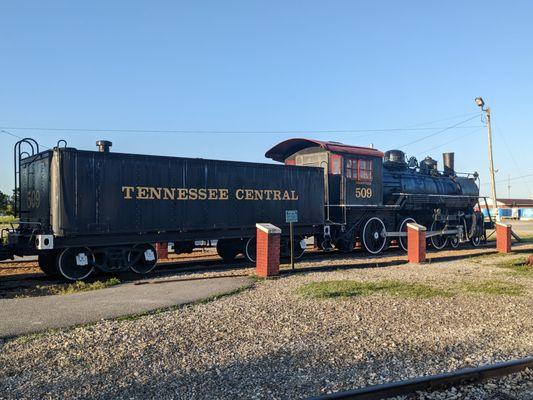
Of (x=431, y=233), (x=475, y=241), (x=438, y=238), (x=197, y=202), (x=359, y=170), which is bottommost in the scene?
(x=475, y=241)

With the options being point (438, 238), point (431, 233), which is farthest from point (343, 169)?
point (438, 238)

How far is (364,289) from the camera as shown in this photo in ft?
31.1

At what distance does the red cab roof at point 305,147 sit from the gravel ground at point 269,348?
7991 millimetres

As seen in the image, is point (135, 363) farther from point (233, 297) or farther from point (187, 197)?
point (187, 197)

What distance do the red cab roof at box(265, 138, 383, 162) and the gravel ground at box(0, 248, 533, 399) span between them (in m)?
7.99

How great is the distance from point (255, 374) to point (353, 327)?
2.26 metres

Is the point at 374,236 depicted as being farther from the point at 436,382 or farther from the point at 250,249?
the point at 436,382

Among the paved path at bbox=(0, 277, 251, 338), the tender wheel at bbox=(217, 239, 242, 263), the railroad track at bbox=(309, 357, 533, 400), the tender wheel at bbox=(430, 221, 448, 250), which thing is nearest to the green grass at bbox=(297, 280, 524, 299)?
the paved path at bbox=(0, 277, 251, 338)

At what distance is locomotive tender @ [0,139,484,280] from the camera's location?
1085cm

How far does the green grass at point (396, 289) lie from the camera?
354 inches

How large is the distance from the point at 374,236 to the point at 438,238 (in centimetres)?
402

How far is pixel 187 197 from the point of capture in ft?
41.0

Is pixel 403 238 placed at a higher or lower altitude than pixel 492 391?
higher

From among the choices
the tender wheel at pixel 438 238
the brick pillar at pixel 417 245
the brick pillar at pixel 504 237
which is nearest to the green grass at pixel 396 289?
the brick pillar at pixel 417 245
